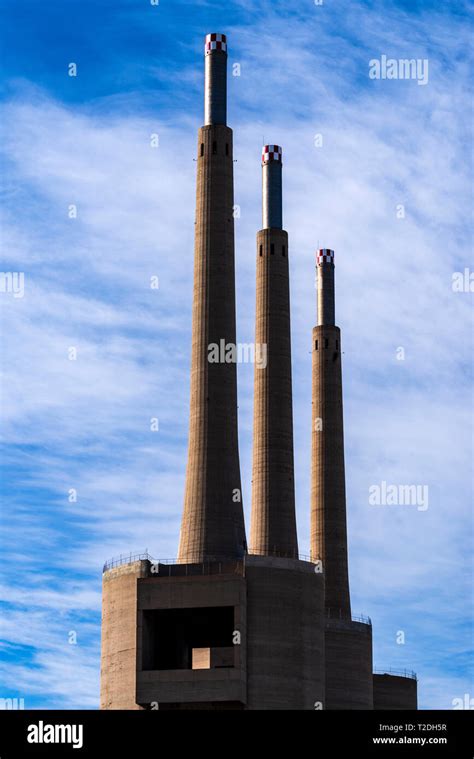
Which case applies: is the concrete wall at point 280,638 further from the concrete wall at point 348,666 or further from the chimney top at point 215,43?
the chimney top at point 215,43

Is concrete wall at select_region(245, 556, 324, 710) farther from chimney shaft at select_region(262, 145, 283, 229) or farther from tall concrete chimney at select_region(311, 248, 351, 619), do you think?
chimney shaft at select_region(262, 145, 283, 229)

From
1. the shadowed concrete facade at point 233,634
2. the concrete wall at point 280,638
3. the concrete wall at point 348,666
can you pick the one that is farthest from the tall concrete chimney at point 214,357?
the concrete wall at point 348,666

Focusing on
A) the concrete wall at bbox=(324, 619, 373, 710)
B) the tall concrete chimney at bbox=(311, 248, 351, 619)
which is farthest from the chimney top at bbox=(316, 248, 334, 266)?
the concrete wall at bbox=(324, 619, 373, 710)

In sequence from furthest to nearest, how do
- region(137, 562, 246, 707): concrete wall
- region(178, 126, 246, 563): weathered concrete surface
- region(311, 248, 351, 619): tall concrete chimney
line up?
region(311, 248, 351, 619): tall concrete chimney < region(178, 126, 246, 563): weathered concrete surface < region(137, 562, 246, 707): concrete wall

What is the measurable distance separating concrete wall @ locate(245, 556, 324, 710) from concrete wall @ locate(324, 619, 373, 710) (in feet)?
48.1

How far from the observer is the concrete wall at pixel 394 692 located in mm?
100938

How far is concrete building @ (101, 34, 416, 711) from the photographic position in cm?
7362

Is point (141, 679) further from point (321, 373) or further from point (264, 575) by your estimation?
point (321, 373)

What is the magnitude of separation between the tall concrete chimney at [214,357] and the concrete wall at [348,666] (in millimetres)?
15193

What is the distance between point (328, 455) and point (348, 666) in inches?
691

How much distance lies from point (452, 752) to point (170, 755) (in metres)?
9.79

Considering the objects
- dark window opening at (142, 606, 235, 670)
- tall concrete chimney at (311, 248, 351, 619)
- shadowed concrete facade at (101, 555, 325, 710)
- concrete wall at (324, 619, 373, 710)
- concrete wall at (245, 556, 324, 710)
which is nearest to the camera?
shadowed concrete facade at (101, 555, 325, 710)

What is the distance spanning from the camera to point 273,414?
3489 inches

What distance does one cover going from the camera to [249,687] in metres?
73.5
